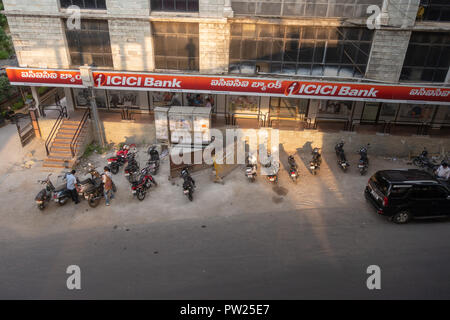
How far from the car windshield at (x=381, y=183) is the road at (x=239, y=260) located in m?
1.36

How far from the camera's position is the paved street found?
9422 mm

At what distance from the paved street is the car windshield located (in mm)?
1336

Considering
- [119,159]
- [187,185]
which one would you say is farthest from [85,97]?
[187,185]

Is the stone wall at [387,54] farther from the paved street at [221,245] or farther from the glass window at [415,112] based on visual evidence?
the paved street at [221,245]

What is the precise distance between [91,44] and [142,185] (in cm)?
949

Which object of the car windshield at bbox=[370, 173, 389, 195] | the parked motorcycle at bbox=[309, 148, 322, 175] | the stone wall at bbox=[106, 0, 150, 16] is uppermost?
the stone wall at bbox=[106, 0, 150, 16]

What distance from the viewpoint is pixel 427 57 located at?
16844 millimetres

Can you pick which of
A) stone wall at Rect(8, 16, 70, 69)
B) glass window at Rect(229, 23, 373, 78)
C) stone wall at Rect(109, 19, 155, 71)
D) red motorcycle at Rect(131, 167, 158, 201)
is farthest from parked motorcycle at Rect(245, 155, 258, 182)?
stone wall at Rect(8, 16, 70, 69)

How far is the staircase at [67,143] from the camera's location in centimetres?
1591

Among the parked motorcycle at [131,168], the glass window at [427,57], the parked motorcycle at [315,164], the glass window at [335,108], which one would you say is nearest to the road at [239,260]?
the parked motorcycle at [131,168]

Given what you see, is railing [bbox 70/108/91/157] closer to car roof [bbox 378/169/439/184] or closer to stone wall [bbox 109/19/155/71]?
stone wall [bbox 109/19/155/71]

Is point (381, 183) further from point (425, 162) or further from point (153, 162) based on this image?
point (153, 162)
